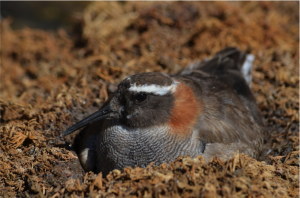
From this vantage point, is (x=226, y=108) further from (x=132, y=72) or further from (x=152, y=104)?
(x=132, y=72)

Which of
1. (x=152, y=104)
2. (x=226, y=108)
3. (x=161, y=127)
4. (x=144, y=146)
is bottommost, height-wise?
(x=144, y=146)

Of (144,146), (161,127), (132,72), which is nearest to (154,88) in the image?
(161,127)

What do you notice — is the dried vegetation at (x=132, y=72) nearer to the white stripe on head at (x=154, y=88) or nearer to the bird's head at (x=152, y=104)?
the bird's head at (x=152, y=104)

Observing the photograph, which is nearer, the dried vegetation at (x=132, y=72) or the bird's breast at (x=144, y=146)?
the dried vegetation at (x=132, y=72)

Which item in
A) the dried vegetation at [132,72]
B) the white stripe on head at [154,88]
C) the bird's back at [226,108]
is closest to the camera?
the dried vegetation at [132,72]

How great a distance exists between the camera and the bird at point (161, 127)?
488 cm

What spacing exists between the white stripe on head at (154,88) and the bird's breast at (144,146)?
1.81ft

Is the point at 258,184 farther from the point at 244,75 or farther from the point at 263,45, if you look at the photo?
the point at 263,45

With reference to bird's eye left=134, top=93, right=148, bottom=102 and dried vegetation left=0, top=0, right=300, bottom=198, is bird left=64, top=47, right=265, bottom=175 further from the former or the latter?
dried vegetation left=0, top=0, right=300, bottom=198

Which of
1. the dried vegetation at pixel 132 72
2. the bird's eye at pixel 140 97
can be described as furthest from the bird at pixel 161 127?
the dried vegetation at pixel 132 72

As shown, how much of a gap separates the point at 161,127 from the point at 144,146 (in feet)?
1.31

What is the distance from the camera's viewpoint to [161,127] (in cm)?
492

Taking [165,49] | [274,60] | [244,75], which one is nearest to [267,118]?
[244,75]

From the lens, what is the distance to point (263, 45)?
835 cm
